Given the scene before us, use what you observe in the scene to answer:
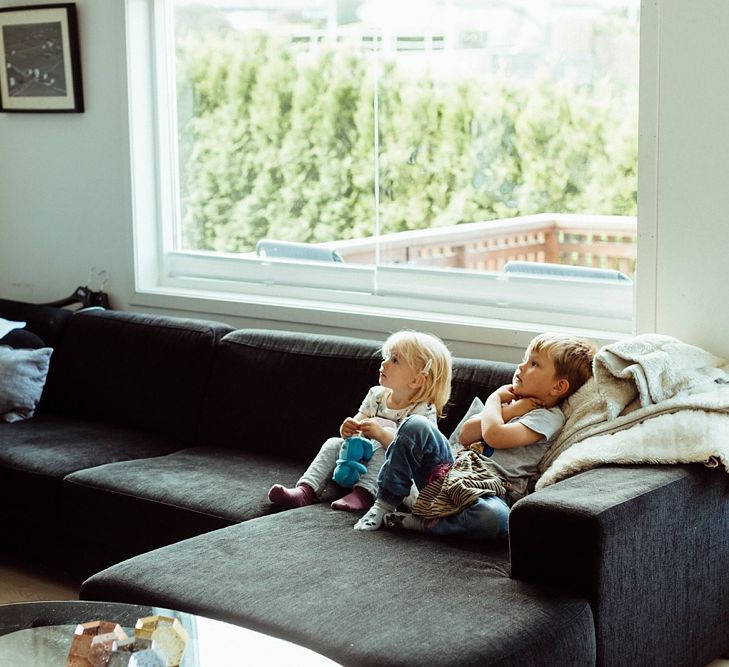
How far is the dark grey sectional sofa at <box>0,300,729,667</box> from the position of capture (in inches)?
94.7

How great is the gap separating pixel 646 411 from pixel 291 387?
124 cm

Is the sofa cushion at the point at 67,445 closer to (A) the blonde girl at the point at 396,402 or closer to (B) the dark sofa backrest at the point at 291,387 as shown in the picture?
(B) the dark sofa backrest at the point at 291,387

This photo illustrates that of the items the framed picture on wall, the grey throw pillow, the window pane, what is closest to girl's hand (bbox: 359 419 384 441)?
the window pane

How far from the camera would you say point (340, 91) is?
4203mm

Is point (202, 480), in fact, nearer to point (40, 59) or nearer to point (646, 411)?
point (646, 411)

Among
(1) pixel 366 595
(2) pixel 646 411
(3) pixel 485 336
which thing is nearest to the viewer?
(1) pixel 366 595

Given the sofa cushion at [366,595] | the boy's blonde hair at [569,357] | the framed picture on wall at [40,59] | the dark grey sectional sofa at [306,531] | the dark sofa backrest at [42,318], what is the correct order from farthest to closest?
1. the framed picture on wall at [40,59]
2. the dark sofa backrest at [42,318]
3. the boy's blonde hair at [569,357]
4. the dark grey sectional sofa at [306,531]
5. the sofa cushion at [366,595]

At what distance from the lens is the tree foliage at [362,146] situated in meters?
3.63

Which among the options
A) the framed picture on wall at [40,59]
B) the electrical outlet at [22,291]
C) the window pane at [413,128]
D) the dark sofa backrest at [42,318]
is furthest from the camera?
the electrical outlet at [22,291]

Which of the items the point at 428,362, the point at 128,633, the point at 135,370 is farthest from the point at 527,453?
the point at 135,370

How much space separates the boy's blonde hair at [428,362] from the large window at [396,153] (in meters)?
0.61

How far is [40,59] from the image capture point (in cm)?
483

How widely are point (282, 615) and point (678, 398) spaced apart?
1.13 meters

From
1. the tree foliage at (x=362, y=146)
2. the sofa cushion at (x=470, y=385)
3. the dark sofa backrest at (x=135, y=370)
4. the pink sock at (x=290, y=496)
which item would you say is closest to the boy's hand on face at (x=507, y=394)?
the sofa cushion at (x=470, y=385)
